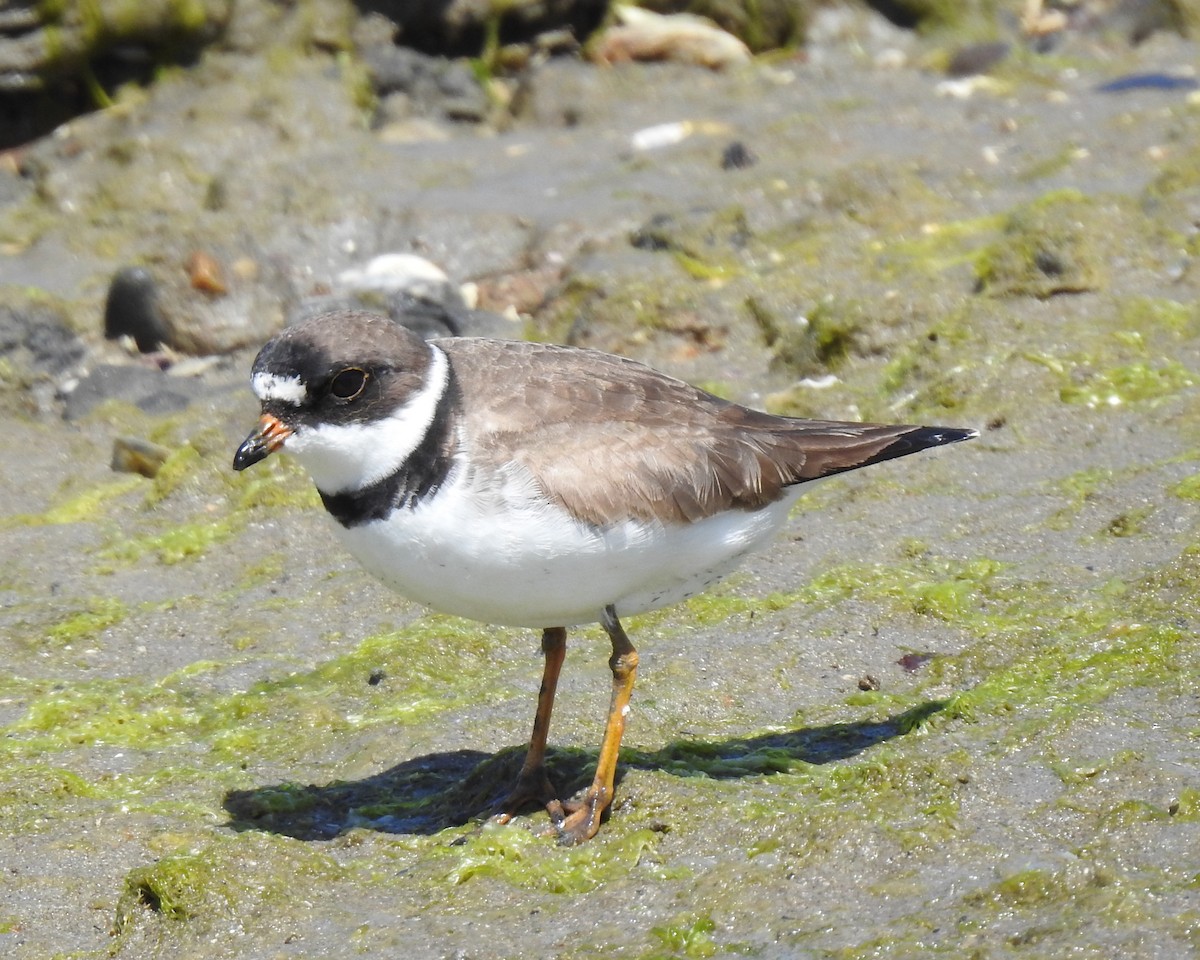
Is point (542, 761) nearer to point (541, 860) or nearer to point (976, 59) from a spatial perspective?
point (541, 860)

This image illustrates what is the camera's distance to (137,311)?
9336 millimetres

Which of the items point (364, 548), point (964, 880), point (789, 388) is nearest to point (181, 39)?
point (789, 388)

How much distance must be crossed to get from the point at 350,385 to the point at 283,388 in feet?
0.64

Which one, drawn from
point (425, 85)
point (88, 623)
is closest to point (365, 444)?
point (88, 623)

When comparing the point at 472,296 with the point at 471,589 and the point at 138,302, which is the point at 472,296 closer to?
the point at 138,302

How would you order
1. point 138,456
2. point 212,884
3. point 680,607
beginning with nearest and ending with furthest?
point 212,884 → point 680,607 → point 138,456

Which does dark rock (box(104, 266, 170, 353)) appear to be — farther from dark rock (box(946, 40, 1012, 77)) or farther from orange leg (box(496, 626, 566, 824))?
dark rock (box(946, 40, 1012, 77))

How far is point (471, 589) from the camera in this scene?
4648 millimetres

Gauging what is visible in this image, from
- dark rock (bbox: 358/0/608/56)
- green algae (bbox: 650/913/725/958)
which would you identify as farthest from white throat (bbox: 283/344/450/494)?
dark rock (bbox: 358/0/608/56)

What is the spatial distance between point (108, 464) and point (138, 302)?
1.51 meters

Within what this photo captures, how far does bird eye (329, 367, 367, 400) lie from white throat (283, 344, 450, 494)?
0.32 ft

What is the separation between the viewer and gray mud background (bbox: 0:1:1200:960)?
14.4 feet

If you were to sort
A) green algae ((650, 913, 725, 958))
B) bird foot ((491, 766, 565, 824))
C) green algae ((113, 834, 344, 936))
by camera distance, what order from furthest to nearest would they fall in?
1. bird foot ((491, 766, 565, 824))
2. green algae ((113, 834, 344, 936))
3. green algae ((650, 913, 725, 958))

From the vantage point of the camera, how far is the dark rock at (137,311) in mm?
9281
